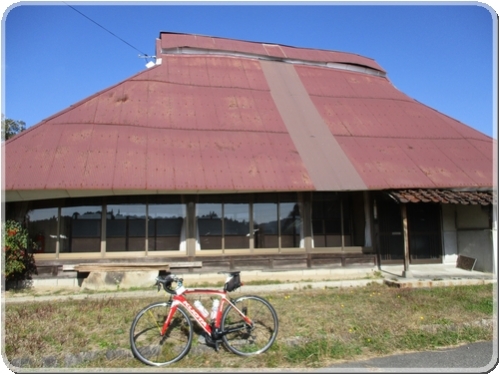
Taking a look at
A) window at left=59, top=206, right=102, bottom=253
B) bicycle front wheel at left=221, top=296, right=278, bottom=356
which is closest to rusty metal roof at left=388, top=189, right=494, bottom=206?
bicycle front wheel at left=221, top=296, right=278, bottom=356

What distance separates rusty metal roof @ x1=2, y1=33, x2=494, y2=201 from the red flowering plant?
787 mm

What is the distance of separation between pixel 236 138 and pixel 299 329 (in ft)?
21.5

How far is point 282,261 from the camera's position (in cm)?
1141

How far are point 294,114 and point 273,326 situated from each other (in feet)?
28.9

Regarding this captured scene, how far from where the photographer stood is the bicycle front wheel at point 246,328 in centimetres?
576

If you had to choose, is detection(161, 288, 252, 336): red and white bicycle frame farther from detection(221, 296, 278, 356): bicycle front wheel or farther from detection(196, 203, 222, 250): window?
detection(196, 203, 222, 250): window

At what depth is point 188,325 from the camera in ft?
18.5

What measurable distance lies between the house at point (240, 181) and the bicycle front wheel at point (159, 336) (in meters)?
4.50

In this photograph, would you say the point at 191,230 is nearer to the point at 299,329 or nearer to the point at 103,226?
the point at 103,226

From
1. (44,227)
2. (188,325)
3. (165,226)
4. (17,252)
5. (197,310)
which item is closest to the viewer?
(188,325)

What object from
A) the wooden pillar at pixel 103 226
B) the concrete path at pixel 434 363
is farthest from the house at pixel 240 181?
the concrete path at pixel 434 363

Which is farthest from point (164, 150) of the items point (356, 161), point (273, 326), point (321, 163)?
point (273, 326)

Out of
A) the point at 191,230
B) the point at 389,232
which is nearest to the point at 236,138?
the point at 191,230

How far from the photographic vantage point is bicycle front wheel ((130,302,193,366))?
5.50m
